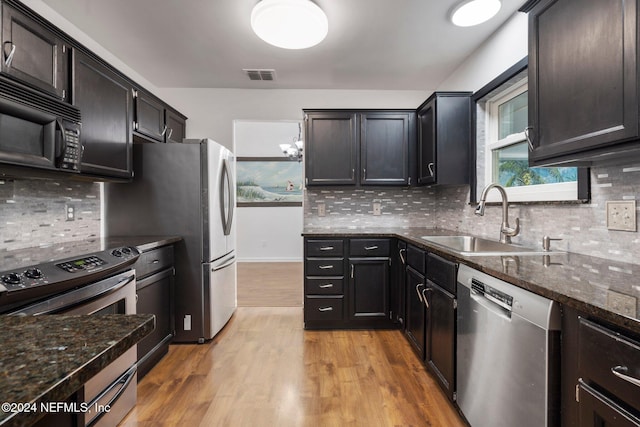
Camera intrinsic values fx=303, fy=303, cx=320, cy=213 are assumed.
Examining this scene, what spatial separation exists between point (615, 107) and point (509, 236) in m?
1.12

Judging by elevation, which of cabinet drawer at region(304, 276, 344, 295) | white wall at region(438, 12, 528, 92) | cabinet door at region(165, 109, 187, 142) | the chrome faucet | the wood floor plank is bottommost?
the wood floor plank

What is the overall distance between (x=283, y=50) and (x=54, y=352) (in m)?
2.67

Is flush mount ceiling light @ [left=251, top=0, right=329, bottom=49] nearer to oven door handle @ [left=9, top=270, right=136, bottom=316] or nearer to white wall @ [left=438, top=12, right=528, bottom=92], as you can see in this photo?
white wall @ [left=438, top=12, right=528, bottom=92]

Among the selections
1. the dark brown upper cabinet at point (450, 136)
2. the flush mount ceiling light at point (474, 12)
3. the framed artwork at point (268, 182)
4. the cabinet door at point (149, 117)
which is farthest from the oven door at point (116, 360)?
the framed artwork at point (268, 182)

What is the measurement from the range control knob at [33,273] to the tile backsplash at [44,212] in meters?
0.76

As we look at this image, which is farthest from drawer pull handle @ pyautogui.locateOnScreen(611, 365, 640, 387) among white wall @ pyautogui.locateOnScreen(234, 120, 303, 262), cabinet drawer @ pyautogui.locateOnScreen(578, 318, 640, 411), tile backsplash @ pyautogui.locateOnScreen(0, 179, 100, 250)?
white wall @ pyautogui.locateOnScreen(234, 120, 303, 262)

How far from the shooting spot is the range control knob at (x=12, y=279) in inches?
44.2

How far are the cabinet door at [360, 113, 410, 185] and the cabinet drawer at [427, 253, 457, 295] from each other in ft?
4.13

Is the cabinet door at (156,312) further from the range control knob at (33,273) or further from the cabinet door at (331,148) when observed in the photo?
the cabinet door at (331,148)

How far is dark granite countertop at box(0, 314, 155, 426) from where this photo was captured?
1.16 feet

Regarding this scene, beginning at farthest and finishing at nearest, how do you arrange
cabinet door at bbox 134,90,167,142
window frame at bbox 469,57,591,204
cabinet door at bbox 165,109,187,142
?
cabinet door at bbox 165,109,187,142 < cabinet door at bbox 134,90,167,142 < window frame at bbox 469,57,591,204

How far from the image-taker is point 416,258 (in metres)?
2.22

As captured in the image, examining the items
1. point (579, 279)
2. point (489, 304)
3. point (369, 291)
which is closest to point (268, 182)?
point (369, 291)

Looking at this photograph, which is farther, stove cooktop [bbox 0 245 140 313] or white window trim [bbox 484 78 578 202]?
white window trim [bbox 484 78 578 202]
